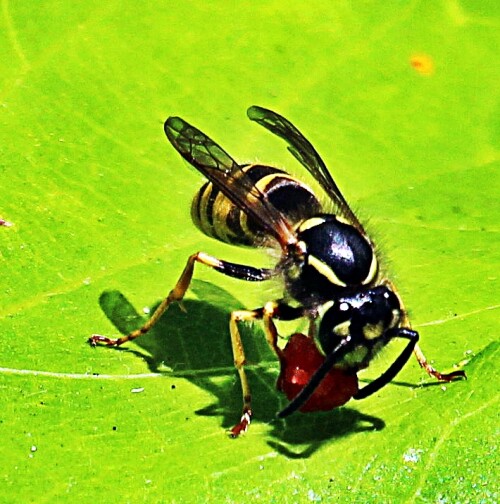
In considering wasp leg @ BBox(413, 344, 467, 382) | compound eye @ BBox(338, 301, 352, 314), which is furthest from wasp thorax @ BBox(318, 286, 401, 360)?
wasp leg @ BBox(413, 344, 467, 382)

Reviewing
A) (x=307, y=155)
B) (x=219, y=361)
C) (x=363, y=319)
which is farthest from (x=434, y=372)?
(x=307, y=155)

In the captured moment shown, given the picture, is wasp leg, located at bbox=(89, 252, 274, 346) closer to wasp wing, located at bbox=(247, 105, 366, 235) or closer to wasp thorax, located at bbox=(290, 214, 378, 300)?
wasp thorax, located at bbox=(290, 214, 378, 300)

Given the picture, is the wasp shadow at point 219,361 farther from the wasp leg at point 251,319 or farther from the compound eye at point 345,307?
the compound eye at point 345,307

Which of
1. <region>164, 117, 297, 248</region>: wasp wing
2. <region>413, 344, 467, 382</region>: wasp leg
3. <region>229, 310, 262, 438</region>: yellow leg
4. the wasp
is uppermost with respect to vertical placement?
<region>164, 117, 297, 248</region>: wasp wing

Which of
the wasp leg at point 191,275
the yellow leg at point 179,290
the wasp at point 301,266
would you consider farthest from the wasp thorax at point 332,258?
the yellow leg at point 179,290

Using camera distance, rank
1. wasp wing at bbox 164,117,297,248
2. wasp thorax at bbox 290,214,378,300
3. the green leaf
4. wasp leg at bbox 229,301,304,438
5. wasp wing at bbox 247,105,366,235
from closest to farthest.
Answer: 1. the green leaf
2. wasp thorax at bbox 290,214,378,300
3. wasp leg at bbox 229,301,304,438
4. wasp wing at bbox 164,117,297,248
5. wasp wing at bbox 247,105,366,235

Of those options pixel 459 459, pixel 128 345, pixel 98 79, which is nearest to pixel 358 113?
pixel 98 79

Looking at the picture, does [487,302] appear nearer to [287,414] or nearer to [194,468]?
[287,414]
